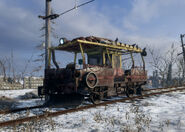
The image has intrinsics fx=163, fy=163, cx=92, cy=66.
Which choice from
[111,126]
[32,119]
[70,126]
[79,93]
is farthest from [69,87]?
[111,126]

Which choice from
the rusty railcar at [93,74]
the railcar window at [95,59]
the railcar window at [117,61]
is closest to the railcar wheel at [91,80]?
the rusty railcar at [93,74]

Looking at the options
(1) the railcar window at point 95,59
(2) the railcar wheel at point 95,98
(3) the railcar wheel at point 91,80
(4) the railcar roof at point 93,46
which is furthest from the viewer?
(1) the railcar window at point 95,59

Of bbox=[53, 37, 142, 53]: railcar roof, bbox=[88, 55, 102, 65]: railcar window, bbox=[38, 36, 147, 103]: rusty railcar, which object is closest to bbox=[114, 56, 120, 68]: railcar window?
bbox=[38, 36, 147, 103]: rusty railcar

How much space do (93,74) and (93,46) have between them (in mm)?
1754

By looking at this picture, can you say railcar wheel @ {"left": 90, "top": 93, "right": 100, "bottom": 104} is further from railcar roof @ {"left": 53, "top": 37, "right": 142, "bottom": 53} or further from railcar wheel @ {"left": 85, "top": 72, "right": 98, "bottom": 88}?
railcar roof @ {"left": 53, "top": 37, "right": 142, "bottom": 53}

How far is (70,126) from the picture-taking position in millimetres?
4191

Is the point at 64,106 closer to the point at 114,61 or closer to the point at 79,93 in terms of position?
the point at 79,93

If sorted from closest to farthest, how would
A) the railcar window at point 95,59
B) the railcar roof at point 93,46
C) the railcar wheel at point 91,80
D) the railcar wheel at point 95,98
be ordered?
the railcar wheel at point 91,80
the railcar roof at point 93,46
the railcar wheel at point 95,98
the railcar window at point 95,59

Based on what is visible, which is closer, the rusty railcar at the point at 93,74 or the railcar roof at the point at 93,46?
the rusty railcar at the point at 93,74

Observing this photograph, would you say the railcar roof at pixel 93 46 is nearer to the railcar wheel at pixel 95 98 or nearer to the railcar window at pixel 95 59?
the railcar window at pixel 95 59

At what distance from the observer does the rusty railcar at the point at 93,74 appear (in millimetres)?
6986

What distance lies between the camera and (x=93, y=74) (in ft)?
23.7

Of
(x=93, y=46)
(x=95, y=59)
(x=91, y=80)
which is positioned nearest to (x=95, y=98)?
(x=91, y=80)

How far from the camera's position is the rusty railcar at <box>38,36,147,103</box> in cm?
699
